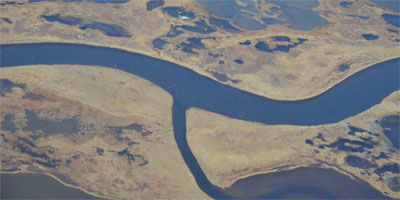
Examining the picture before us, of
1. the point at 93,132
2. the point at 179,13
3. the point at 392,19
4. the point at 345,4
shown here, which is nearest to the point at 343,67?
the point at 392,19

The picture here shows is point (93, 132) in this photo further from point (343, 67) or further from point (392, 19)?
point (392, 19)

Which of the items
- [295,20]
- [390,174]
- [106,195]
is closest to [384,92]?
[390,174]

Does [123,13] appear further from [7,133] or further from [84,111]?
[7,133]

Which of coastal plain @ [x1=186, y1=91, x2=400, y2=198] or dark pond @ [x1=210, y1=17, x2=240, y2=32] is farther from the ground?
dark pond @ [x1=210, y1=17, x2=240, y2=32]

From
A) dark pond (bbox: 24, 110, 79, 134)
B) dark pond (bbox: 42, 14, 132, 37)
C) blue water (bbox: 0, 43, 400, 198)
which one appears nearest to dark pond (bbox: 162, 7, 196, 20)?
dark pond (bbox: 42, 14, 132, 37)

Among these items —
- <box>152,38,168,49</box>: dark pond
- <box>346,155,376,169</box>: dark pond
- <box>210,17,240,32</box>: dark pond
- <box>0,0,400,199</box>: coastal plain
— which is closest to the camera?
<box>0,0,400,199</box>: coastal plain

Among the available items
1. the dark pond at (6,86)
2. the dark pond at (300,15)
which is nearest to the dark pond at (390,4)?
the dark pond at (300,15)

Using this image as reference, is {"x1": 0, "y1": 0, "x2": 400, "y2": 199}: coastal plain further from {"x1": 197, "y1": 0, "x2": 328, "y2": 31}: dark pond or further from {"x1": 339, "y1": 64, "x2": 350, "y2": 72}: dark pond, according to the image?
{"x1": 197, "y1": 0, "x2": 328, "y2": 31}: dark pond
